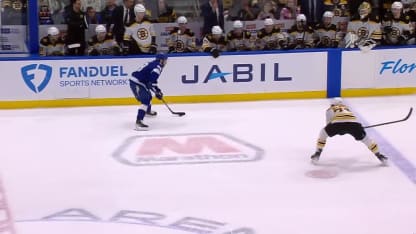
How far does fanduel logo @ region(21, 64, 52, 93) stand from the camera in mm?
9953

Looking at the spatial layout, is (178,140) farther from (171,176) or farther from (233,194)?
(233,194)

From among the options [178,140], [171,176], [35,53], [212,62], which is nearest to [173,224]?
[171,176]

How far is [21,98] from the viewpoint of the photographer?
10008 millimetres

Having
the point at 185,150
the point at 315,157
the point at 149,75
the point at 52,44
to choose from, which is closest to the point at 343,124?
the point at 315,157

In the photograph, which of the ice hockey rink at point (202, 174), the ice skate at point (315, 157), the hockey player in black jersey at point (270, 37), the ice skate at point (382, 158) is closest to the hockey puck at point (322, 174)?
the ice hockey rink at point (202, 174)

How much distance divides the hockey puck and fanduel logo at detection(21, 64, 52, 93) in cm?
438

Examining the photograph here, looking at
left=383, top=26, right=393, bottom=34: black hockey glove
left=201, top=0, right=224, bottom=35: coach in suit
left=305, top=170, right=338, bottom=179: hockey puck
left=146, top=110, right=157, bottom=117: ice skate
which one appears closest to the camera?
left=305, top=170, right=338, bottom=179: hockey puck

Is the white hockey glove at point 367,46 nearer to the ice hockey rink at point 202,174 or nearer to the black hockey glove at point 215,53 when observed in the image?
the ice hockey rink at point 202,174

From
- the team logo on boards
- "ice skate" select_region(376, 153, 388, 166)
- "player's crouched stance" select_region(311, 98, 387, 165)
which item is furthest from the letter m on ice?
"ice skate" select_region(376, 153, 388, 166)

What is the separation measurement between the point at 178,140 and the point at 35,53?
3.48 m

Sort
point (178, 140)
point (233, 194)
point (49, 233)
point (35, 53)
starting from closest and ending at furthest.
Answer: point (49, 233), point (233, 194), point (178, 140), point (35, 53)

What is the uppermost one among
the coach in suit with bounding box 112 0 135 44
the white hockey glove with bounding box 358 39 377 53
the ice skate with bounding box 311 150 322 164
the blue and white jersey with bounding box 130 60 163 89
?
the coach in suit with bounding box 112 0 135 44

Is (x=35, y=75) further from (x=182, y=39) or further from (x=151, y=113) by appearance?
(x=182, y=39)

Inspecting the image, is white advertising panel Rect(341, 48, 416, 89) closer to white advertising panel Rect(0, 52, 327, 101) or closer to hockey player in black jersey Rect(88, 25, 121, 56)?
white advertising panel Rect(0, 52, 327, 101)
